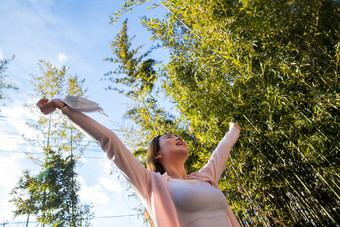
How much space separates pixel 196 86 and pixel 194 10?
2.66ft

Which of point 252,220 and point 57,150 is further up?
point 57,150

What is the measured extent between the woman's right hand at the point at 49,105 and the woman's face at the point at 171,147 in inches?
27.8

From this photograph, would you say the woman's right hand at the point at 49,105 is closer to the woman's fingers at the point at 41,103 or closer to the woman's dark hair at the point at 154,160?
the woman's fingers at the point at 41,103

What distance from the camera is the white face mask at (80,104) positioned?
915 mm

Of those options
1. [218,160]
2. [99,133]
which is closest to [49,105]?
[99,133]

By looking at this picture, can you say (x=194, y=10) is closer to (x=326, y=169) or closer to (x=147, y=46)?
(x=326, y=169)

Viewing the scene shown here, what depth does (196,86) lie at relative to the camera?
263 centimetres

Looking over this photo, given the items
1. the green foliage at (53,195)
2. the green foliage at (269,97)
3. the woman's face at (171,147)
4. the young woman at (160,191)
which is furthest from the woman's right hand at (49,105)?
the green foliage at (53,195)

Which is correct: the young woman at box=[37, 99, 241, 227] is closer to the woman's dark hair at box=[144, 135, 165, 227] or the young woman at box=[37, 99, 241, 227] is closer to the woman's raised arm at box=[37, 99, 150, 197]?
the woman's raised arm at box=[37, 99, 150, 197]

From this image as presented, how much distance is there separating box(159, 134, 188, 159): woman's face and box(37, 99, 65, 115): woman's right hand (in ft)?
2.31

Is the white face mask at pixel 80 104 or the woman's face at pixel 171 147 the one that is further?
the woman's face at pixel 171 147

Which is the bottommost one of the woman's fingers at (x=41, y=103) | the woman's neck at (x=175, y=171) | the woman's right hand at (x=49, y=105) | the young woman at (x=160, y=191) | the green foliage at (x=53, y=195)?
the young woman at (x=160, y=191)

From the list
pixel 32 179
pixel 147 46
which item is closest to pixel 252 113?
pixel 147 46

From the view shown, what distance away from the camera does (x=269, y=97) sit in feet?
6.23
